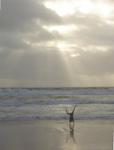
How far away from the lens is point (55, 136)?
795 inches

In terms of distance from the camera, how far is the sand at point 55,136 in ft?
59.2

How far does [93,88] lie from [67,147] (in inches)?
1933

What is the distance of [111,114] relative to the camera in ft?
95.8

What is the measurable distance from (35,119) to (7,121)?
199 centimetres

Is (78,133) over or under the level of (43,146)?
over

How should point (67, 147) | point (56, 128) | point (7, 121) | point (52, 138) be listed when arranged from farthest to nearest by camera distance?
1. point (7, 121)
2. point (56, 128)
3. point (52, 138)
4. point (67, 147)

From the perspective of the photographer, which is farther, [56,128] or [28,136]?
[56,128]

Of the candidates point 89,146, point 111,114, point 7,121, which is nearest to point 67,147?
point 89,146

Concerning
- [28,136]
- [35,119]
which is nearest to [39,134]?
[28,136]

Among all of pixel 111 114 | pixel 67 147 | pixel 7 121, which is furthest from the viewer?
pixel 111 114

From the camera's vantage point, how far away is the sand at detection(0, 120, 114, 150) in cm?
1805

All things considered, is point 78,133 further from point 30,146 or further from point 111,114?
point 111,114

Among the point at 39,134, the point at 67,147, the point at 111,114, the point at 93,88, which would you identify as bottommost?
the point at 67,147

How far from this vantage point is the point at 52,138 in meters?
19.8
